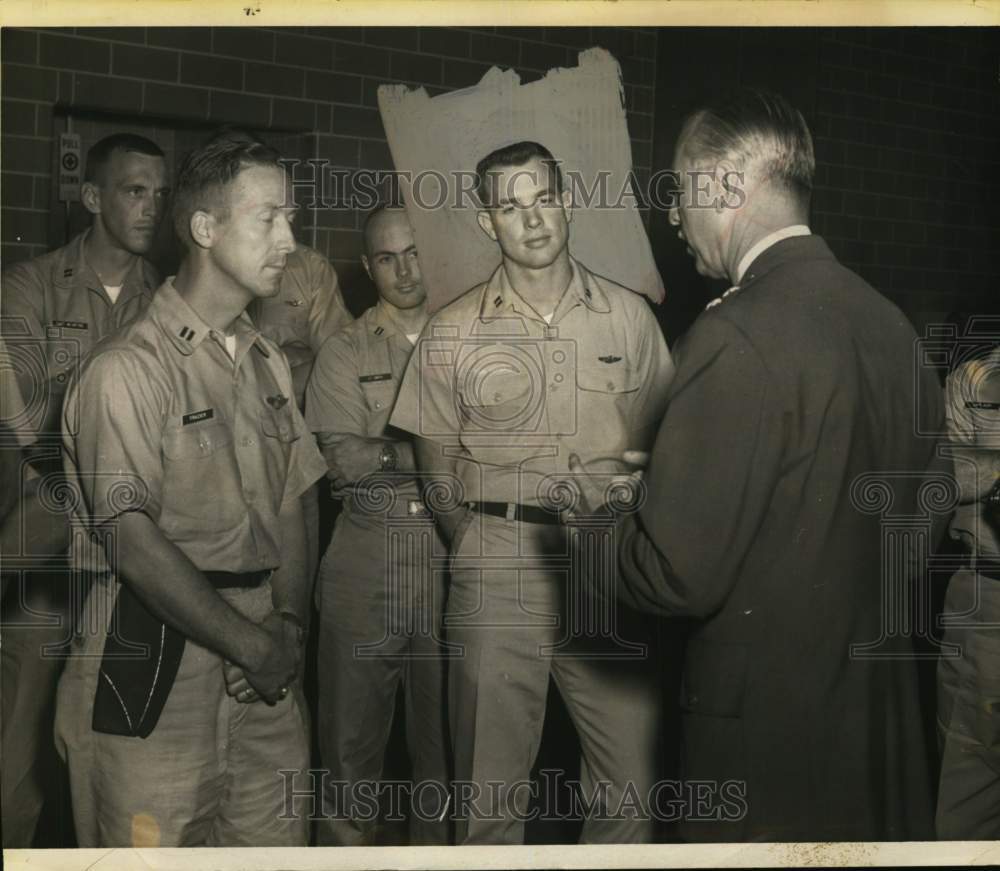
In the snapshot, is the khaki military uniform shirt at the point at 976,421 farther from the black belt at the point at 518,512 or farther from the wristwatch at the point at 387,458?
the wristwatch at the point at 387,458

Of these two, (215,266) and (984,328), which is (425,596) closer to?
(215,266)

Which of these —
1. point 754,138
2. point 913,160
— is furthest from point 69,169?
point 913,160

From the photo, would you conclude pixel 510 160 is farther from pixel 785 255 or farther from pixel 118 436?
pixel 118 436

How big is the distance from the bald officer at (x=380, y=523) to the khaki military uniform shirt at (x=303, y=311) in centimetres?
4

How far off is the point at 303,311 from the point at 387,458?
473 mm

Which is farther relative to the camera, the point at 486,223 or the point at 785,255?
the point at 486,223

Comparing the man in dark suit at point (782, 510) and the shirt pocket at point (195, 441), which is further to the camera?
the shirt pocket at point (195, 441)

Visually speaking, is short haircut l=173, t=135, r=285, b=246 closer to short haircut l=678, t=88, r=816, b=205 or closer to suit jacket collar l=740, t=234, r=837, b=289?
short haircut l=678, t=88, r=816, b=205

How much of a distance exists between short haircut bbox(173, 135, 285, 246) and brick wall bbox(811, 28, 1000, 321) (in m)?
1.62

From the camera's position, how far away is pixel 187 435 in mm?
3650

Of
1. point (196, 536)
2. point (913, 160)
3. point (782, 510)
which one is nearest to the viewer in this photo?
point (782, 510)

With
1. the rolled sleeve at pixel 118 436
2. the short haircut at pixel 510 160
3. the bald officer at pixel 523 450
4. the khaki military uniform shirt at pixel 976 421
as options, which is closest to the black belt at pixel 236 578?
the rolled sleeve at pixel 118 436

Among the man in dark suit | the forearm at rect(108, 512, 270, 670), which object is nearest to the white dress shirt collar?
the man in dark suit

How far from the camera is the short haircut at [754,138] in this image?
3.71 m
